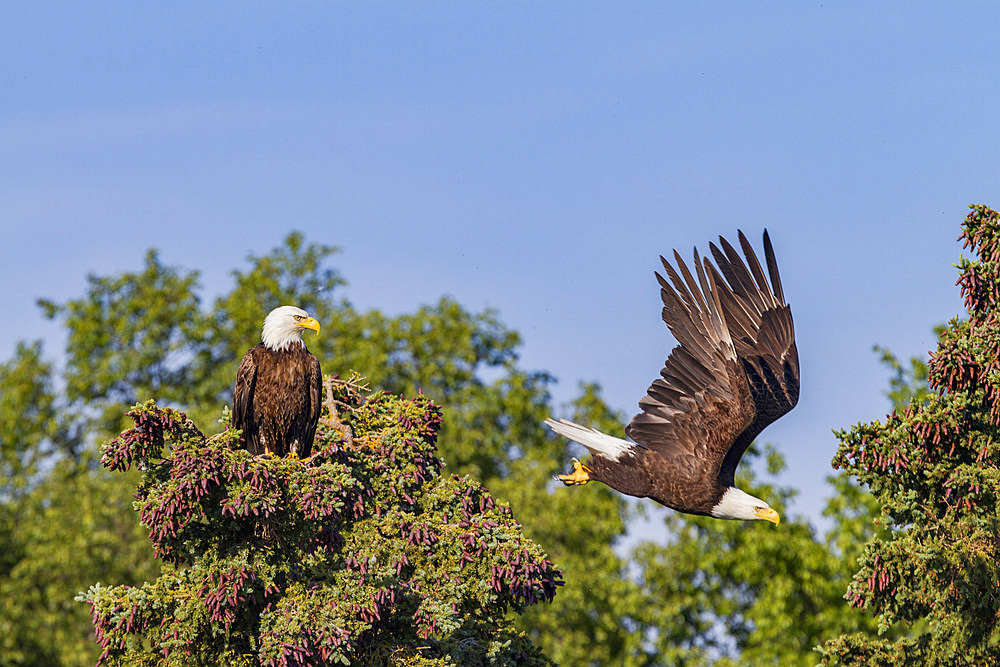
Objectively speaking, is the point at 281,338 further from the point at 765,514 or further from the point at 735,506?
the point at 765,514

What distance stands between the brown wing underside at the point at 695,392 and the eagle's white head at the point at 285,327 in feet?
9.09

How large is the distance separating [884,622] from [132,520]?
2044 centimetres

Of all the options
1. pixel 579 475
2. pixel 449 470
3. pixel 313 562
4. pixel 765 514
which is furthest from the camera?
pixel 449 470

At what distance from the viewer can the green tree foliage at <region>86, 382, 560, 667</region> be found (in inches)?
286

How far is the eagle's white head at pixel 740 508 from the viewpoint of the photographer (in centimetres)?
895

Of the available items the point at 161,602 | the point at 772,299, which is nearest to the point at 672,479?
the point at 772,299

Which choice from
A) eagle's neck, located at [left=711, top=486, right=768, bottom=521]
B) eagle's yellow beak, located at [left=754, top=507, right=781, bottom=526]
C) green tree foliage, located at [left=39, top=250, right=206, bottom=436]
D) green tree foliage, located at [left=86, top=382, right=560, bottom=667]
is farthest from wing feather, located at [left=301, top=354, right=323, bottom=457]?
green tree foliage, located at [left=39, top=250, right=206, bottom=436]

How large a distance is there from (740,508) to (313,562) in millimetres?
3259

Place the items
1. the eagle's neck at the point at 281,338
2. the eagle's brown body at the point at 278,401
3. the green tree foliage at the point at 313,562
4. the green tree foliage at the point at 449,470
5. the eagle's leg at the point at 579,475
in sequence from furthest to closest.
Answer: the green tree foliage at the point at 449,470
the eagle's neck at the point at 281,338
the eagle's leg at the point at 579,475
the eagle's brown body at the point at 278,401
the green tree foliage at the point at 313,562

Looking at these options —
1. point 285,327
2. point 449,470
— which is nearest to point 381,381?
point 449,470

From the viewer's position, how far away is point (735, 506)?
29.5 feet

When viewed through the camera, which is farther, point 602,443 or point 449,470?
point 449,470

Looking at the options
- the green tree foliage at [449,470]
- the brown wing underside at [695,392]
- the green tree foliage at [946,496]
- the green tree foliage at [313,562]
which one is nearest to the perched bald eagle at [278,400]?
the green tree foliage at [313,562]

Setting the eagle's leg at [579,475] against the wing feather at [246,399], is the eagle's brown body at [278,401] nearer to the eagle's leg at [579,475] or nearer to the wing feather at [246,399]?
the wing feather at [246,399]
